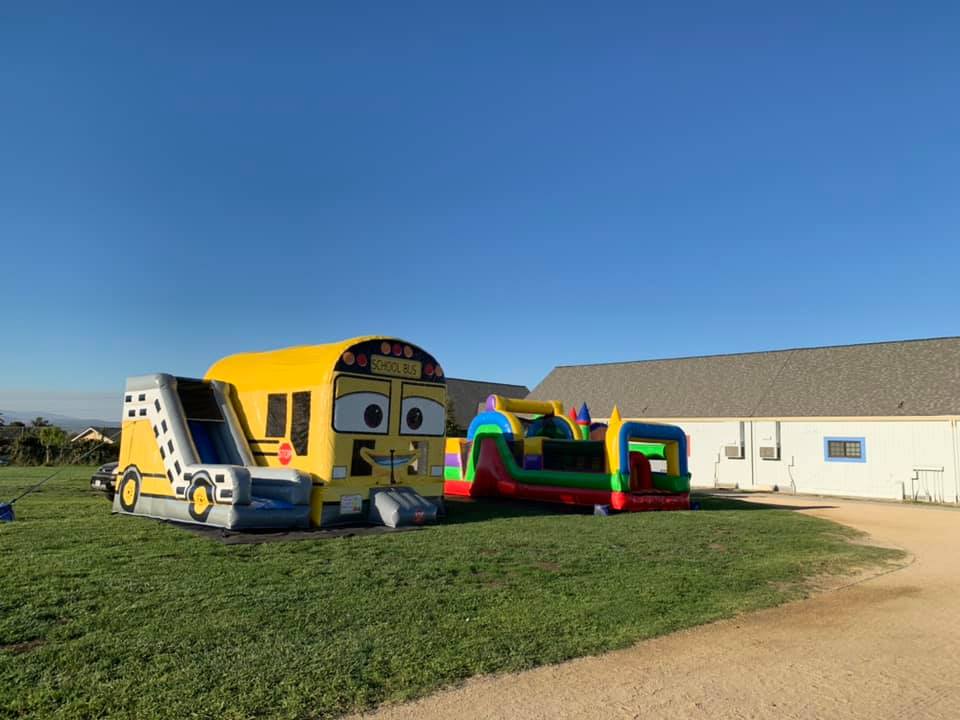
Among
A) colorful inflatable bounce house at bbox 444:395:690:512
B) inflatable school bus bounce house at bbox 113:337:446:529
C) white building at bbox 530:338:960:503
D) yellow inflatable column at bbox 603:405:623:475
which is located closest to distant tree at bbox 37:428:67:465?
colorful inflatable bounce house at bbox 444:395:690:512

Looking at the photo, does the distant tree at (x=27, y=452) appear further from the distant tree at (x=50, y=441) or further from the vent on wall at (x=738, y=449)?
the vent on wall at (x=738, y=449)

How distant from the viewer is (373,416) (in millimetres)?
12359

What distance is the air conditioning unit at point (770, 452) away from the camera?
1012 inches

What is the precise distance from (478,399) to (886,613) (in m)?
37.2

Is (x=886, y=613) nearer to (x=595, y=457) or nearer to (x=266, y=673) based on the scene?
(x=266, y=673)

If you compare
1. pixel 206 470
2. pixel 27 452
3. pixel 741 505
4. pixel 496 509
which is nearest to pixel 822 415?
pixel 741 505

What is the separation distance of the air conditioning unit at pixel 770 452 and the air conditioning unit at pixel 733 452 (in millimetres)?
829

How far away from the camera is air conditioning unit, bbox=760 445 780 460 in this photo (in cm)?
2570

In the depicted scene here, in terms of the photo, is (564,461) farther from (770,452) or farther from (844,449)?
(844,449)

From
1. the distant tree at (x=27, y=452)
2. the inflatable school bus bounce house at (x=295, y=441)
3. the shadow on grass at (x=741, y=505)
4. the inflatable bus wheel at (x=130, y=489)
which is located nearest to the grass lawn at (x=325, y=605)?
the inflatable bus wheel at (x=130, y=489)

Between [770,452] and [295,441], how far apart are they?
19363 millimetres

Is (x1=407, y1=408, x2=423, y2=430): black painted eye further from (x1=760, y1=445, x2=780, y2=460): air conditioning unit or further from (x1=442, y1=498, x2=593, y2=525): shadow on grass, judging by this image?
(x1=760, y1=445, x2=780, y2=460): air conditioning unit

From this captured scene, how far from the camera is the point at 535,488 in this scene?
17531 millimetres

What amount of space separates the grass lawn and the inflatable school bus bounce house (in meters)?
0.75
